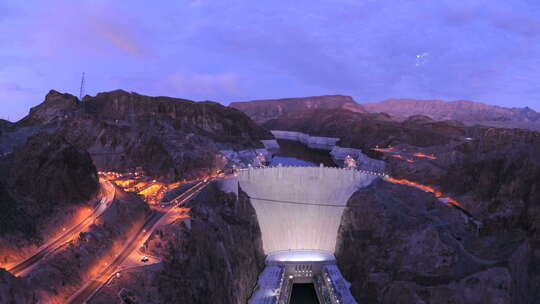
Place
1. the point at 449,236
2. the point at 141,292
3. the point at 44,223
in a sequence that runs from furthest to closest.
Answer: the point at 449,236 → the point at 44,223 → the point at 141,292

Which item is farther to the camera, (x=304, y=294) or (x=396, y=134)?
(x=396, y=134)

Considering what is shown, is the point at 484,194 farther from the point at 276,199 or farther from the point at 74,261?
the point at 74,261

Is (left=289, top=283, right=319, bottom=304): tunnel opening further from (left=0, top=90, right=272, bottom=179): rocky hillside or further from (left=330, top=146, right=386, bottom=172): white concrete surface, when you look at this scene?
(left=330, top=146, right=386, bottom=172): white concrete surface

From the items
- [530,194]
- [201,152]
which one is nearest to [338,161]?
[201,152]

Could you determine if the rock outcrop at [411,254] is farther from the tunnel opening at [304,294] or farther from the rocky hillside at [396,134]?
the rocky hillside at [396,134]

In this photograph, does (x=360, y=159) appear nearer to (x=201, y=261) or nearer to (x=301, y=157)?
(x=301, y=157)

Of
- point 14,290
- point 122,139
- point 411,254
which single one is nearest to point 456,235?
point 411,254

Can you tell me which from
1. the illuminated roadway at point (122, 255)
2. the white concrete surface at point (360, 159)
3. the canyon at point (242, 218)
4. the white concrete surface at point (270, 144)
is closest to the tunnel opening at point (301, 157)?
the white concrete surface at point (270, 144)
